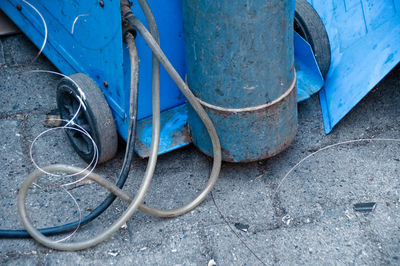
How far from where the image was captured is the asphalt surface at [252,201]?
6.35 feet

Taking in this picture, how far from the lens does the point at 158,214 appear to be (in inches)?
78.5

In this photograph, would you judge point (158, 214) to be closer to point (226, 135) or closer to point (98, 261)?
point (98, 261)

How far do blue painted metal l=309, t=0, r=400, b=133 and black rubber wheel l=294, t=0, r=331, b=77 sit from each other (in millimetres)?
69

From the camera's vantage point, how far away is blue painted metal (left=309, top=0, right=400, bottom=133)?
2.30 meters

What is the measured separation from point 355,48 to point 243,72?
84 cm

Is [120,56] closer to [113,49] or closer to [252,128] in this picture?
[113,49]

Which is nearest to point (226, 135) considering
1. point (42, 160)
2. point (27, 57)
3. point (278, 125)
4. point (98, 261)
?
point (278, 125)

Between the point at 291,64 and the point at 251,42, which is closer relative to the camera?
the point at 251,42

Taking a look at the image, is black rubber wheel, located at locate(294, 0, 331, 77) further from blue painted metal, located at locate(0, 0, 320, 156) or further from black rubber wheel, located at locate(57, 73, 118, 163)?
black rubber wheel, located at locate(57, 73, 118, 163)

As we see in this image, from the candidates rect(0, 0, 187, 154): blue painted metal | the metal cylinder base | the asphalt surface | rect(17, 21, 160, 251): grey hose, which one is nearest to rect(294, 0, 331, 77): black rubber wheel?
the asphalt surface

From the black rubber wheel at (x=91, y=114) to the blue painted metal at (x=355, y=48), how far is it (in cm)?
100

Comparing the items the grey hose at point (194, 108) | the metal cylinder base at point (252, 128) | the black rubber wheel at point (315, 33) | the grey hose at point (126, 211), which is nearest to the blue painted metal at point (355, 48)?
the black rubber wheel at point (315, 33)

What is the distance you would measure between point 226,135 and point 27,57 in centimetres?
157

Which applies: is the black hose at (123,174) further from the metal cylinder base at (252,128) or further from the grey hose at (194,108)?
the metal cylinder base at (252,128)
